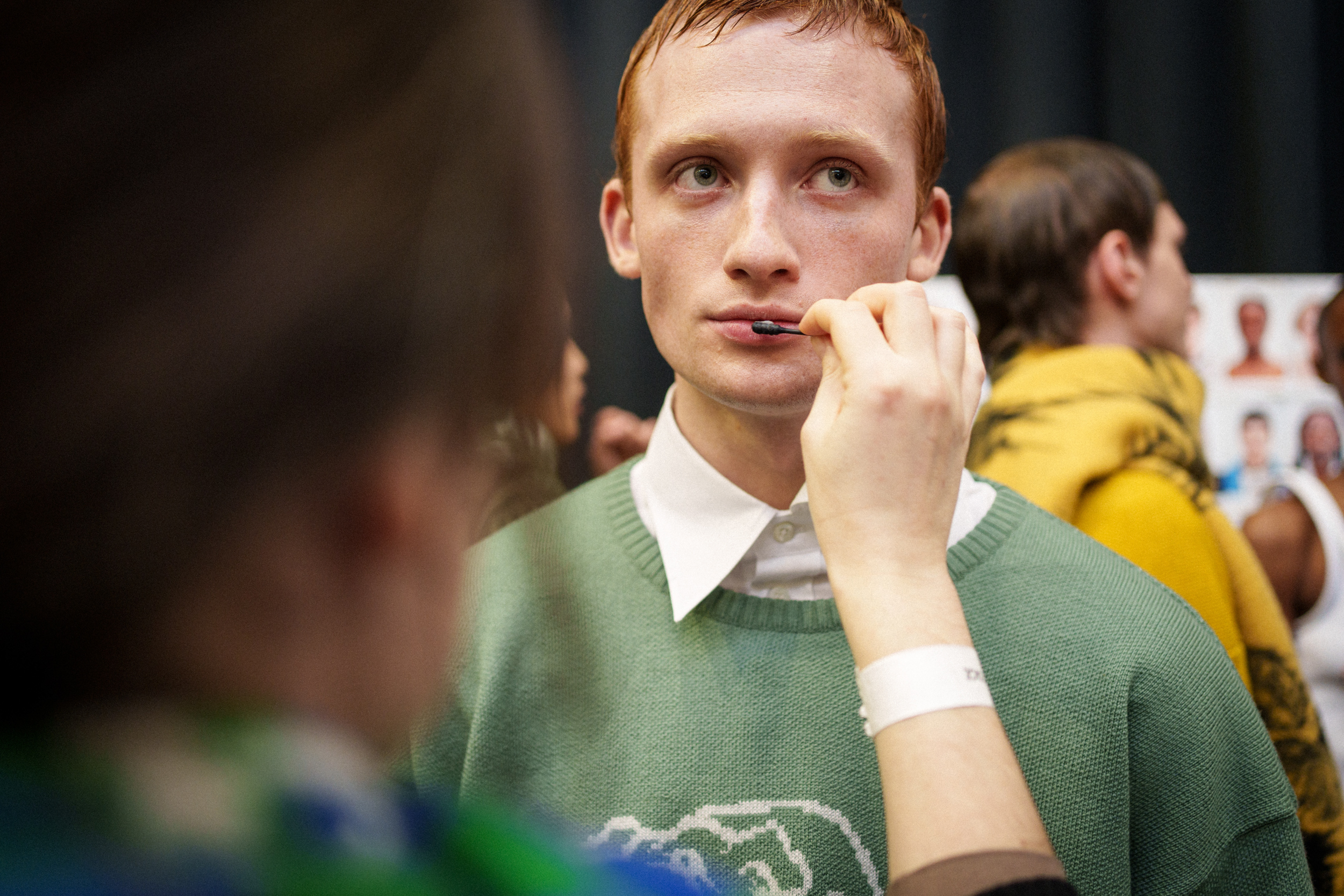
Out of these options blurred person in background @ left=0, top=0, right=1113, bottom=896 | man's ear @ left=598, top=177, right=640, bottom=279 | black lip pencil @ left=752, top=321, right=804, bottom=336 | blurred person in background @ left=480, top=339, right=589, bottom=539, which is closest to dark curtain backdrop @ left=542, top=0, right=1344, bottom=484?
blurred person in background @ left=480, top=339, right=589, bottom=539

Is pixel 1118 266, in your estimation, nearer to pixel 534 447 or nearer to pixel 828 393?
pixel 828 393

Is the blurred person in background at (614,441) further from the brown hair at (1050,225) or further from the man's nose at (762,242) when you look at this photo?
the man's nose at (762,242)

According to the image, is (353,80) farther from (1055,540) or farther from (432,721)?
(1055,540)

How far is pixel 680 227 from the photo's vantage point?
2.94 ft

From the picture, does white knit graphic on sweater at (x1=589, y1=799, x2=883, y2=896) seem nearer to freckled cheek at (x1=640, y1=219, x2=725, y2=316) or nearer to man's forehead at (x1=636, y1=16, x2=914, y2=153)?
freckled cheek at (x1=640, y1=219, x2=725, y2=316)

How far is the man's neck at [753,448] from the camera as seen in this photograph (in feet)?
3.08

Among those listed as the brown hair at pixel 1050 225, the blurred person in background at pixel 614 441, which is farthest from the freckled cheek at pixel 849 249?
the blurred person in background at pixel 614 441

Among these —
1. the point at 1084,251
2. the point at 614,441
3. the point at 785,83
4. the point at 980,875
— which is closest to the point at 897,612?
the point at 980,875

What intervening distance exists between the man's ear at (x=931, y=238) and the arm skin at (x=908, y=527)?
0.87 ft

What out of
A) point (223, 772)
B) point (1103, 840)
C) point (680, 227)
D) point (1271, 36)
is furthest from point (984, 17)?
point (223, 772)

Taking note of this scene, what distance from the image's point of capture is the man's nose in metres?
0.84

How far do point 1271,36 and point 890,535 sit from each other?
7.09 feet

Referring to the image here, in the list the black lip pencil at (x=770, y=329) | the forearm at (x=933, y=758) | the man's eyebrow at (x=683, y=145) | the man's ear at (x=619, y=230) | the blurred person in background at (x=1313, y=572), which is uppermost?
the man's eyebrow at (x=683, y=145)

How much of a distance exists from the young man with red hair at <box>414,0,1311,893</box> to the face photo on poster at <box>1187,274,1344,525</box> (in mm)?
1278
